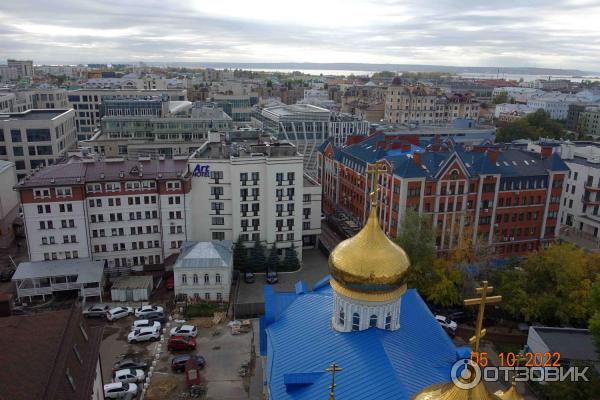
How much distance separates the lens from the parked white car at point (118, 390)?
1139 inches

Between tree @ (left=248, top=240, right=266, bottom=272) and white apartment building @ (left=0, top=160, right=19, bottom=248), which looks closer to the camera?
tree @ (left=248, top=240, right=266, bottom=272)

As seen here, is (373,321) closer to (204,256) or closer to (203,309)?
(203,309)

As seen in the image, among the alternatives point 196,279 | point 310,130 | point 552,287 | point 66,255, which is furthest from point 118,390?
point 310,130

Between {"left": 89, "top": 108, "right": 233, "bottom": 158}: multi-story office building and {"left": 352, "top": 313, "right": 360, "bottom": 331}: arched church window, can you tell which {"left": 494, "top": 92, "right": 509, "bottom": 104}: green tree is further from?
{"left": 352, "top": 313, "right": 360, "bottom": 331}: arched church window

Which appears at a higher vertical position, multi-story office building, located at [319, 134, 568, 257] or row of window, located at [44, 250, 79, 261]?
multi-story office building, located at [319, 134, 568, 257]

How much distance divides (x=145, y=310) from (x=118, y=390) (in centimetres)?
1033

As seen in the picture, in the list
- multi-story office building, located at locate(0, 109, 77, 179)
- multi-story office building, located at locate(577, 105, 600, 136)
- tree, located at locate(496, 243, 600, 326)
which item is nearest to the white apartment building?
multi-story office building, located at locate(0, 109, 77, 179)

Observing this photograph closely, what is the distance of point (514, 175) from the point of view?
51.4 metres

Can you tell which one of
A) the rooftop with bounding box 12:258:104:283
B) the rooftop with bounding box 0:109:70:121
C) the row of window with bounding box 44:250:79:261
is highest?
the rooftop with bounding box 0:109:70:121

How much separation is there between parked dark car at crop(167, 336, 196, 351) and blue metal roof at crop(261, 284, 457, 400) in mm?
Result: 10497

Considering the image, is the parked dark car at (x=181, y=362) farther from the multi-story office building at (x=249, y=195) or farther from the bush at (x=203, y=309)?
the multi-story office building at (x=249, y=195)

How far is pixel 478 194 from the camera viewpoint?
50.4 metres

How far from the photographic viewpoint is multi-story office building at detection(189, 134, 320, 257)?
4638 cm

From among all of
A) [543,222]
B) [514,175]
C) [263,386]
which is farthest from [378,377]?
[543,222]
